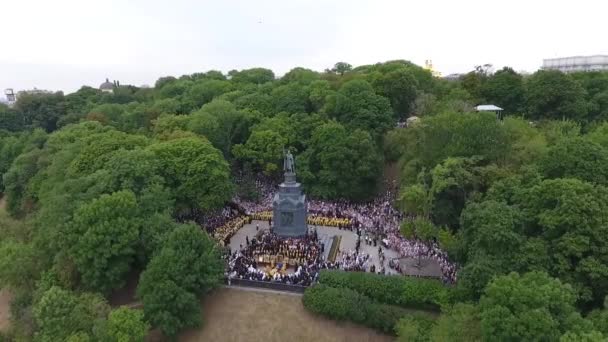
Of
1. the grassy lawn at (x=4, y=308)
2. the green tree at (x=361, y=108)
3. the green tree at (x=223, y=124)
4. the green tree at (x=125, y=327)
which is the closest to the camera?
the green tree at (x=125, y=327)

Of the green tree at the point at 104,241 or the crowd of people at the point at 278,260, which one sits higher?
the green tree at the point at 104,241

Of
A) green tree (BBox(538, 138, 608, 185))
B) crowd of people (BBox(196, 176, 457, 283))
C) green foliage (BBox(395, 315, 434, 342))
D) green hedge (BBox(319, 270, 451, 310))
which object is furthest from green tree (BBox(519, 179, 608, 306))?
crowd of people (BBox(196, 176, 457, 283))

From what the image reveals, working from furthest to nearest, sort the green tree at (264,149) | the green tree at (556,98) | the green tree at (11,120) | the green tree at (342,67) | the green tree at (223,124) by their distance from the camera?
the green tree at (342,67) < the green tree at (11,120) < the green tree at (556,98) < the green tree at (223,124) < the green tree at (264,149)

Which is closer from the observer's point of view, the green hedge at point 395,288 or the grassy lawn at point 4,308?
the green hedge at point 395,288

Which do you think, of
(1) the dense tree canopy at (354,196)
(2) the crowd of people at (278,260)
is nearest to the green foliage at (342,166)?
(1) the dense tree canopy at (354,196)

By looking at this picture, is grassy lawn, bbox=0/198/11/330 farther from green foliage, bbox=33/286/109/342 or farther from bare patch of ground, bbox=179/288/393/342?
bare patch of ground, bbox=179/288/393/342

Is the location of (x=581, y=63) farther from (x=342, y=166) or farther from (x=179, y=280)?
(x=179, y=280)

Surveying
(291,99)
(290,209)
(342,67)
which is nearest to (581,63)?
(342,67)

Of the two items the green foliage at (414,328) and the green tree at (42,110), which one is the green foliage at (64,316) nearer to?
the green foliage at (414,328)
